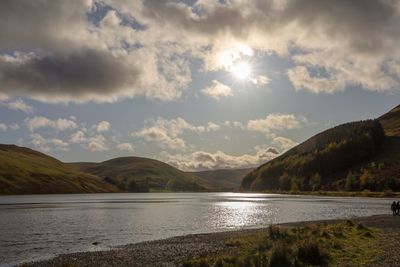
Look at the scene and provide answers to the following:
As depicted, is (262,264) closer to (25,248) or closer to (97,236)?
(25,248)

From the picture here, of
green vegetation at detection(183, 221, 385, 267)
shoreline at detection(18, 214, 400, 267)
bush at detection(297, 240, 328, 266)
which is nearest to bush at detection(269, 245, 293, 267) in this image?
green vegetation at detection(183, 221, 385, 267)

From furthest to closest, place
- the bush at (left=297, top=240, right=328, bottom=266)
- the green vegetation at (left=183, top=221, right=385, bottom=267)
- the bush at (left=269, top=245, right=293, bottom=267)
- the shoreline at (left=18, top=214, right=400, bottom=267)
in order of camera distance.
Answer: the shoreline at (left=18, top=214, right=400, bottom=267), the bush at (left=297, top=240, right=328, bottom=266), the green vegetation at (left=183, top=221, right=385, bottom=267), the bush at (left=269, top=245, right=293, bottom=267)

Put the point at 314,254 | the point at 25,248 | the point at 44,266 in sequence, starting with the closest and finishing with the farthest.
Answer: the point at 314,254 → the point at 44,266 → the point at 25,248

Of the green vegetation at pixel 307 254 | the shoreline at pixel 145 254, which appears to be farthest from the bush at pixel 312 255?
the shoreline at pixel 145 254

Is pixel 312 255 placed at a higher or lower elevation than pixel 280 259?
higher

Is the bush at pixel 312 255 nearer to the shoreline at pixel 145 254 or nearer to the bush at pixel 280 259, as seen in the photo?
the bush at pixel 280 259

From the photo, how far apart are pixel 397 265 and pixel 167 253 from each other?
2217 centimetres

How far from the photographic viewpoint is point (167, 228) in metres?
74.9

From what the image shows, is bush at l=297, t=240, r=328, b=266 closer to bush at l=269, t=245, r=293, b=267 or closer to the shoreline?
bush at l=269, t=245, r=293, b=267

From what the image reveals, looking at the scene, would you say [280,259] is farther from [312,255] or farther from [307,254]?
[312,255]

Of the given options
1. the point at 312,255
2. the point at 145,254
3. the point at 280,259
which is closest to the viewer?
the point at 280,259

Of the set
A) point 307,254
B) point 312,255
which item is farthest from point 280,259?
point 312,255

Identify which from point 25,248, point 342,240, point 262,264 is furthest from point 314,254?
point 25,248

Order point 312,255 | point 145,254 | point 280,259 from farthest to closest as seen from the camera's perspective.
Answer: point 145,254, point 312,255, point 280,259
